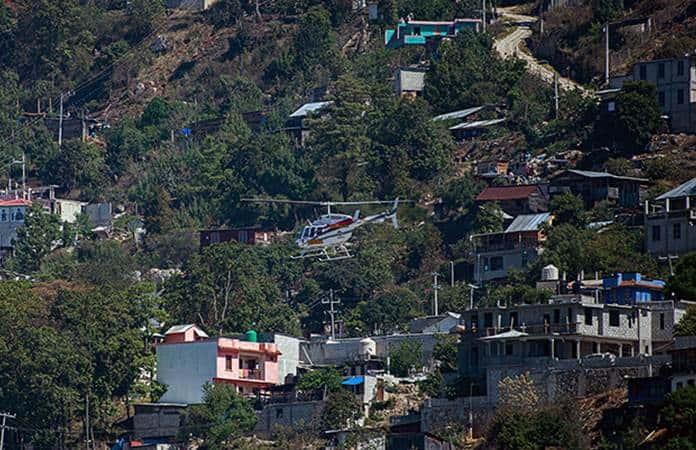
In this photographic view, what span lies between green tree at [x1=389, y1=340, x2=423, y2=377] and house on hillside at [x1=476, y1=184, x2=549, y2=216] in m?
10.6

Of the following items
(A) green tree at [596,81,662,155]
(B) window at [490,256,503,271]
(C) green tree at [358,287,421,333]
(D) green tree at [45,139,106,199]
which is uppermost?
(D) green tree at [45,139,106,199]

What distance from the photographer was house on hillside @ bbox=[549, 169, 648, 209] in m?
89.6

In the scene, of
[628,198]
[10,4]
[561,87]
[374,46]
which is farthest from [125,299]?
[10,4]

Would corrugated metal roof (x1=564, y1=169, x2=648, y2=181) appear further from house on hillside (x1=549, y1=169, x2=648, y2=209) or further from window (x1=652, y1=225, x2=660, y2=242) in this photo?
window (x1=652, y1=225, x2=660, y2=242)

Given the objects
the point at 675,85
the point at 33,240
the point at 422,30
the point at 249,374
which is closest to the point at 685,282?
the point at 249,374

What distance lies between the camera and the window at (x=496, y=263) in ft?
292

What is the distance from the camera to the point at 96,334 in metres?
84.5

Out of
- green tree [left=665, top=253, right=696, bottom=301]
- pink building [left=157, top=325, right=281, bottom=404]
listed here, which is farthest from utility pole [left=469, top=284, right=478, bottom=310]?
green tree [left=665, top=253, right=696, bottom=301]

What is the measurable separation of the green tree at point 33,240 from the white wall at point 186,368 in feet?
66.9

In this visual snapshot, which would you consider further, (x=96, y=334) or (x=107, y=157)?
(x=107, y=157)

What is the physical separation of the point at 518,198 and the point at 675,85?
7912 mm

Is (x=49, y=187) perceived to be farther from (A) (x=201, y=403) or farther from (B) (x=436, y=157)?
(A) (x=201, y=403)

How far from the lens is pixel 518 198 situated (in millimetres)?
92750

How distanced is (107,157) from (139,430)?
36365 millimetres
